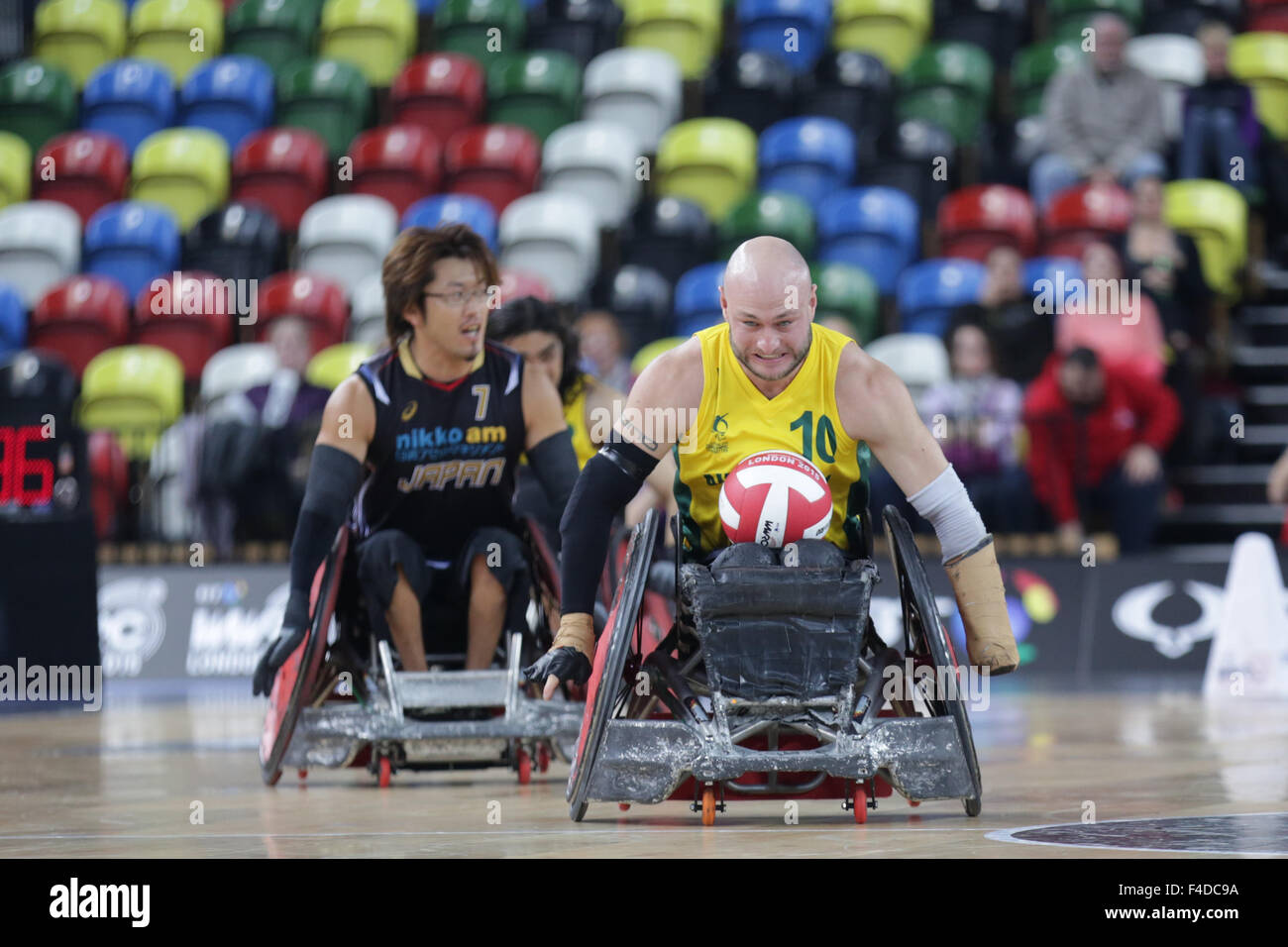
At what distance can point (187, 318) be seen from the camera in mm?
17031

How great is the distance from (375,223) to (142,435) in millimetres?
3063

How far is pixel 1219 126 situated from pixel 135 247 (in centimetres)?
902

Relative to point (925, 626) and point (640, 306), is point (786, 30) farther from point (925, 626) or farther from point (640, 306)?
point (925, 626)

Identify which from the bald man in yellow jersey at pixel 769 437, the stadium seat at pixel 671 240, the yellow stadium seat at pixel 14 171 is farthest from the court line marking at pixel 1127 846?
the yellow stadium seat at pixel 14 171

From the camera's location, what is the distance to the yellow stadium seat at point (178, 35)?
2022 cm

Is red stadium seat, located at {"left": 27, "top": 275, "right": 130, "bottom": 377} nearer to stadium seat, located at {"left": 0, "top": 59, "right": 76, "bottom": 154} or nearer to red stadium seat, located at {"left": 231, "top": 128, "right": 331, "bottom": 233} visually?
red stadium seat, located at {"left": 231, "top": 128, "right": 331, "bottom": 233}

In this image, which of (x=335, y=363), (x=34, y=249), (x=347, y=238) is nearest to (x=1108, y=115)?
(x=335, y=363)

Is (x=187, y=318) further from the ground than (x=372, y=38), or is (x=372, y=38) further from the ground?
(x=372, y=38)

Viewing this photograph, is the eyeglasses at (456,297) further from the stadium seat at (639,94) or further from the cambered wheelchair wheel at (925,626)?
the stadium seat at (639,94)

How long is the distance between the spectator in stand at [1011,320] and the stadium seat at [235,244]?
630 centimetres

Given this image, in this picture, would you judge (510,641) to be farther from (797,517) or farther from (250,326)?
(250,326)

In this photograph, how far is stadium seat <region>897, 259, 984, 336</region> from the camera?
51.7 feet

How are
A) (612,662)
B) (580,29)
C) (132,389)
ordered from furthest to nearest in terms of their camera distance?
(580,29)
(132,389)
(612,662)
